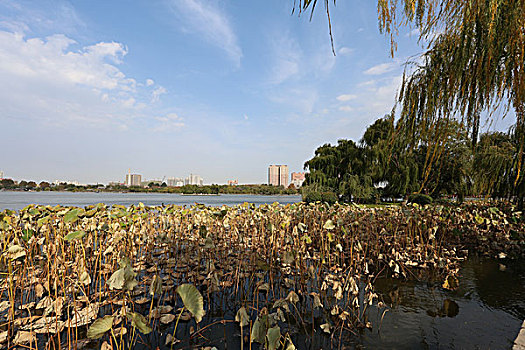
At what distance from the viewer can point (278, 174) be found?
78375mm

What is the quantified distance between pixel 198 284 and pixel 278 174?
75.4 meters

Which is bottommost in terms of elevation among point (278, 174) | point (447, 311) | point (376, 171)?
point (447, 311)

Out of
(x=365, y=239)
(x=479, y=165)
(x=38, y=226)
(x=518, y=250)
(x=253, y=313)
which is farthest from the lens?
(x=479, y=165)

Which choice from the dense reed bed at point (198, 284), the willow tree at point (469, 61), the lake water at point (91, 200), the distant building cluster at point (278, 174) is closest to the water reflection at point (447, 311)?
the dense reed bed at point (198, 284)

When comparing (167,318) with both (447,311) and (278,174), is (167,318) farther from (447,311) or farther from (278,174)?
(278,174)

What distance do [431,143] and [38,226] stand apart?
4.54 m

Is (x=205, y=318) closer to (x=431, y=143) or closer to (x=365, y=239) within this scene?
(x=431, y=143)

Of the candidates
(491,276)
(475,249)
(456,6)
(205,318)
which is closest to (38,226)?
(205,318)

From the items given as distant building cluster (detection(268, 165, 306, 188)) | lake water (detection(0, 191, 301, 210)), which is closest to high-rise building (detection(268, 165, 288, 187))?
distant building cluster (detection(268, 165, 306, 188))

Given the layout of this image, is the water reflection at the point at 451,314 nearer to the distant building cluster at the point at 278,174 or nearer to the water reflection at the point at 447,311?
the water reflection at the point at 447,311

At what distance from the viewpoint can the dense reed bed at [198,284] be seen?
2.01m

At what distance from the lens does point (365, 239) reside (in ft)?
16.0

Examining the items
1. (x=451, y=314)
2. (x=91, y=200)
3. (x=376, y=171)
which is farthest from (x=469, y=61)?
(x=91, y=200)

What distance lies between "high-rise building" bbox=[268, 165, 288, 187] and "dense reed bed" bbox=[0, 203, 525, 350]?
7018 centimetres
